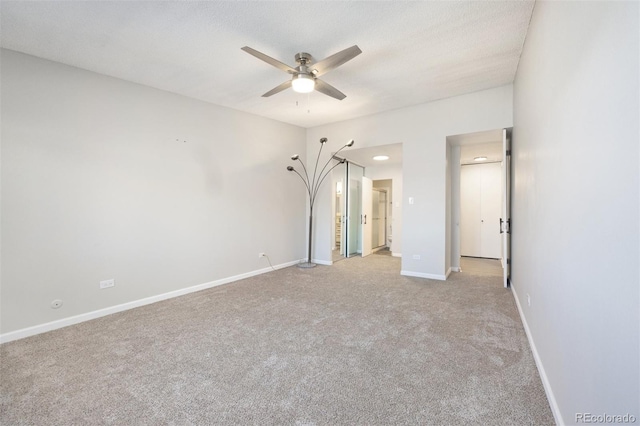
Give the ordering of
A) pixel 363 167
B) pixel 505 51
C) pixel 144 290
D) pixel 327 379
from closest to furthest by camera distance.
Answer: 1. pixel 327 379
2. pixel 505 51
3. pixel 144 290
4. pixel 363 167

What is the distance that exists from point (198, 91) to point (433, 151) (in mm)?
3646

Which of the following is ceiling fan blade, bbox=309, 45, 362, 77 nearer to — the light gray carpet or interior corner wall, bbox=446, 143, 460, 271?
the light gray carpet

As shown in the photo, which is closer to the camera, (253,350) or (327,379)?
(327,379)

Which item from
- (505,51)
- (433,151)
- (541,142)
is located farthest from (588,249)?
(433,151)

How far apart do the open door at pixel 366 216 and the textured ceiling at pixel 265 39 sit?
134 inches

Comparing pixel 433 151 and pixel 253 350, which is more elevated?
pixel 433 151

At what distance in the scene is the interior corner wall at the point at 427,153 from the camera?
411 cm

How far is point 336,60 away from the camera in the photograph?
2486 millimetres

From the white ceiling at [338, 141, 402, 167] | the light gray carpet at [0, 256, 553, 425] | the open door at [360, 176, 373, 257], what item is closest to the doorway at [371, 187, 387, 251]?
the open door at [360, 176, 373, 257]

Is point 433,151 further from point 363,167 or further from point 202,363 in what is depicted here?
point 202,363

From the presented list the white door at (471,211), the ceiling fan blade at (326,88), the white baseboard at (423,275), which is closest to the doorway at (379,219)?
the white door at (471,211)

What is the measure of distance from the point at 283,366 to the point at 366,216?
5197mm

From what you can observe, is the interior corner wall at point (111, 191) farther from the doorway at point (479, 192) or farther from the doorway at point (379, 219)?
the doorway at point (379, 219)

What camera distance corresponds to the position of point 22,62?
2682 mm
